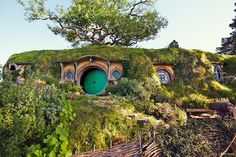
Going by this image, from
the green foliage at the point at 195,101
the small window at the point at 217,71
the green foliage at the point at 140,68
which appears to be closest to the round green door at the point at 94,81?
the green foliage at the point at 140,68

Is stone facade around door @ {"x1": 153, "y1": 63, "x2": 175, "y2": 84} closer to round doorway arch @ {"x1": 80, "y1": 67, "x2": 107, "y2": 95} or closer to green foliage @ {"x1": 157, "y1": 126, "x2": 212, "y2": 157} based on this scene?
round doorway arch @ {"x1": 80, "y1": 67, "x2": 107, "y2": 95}

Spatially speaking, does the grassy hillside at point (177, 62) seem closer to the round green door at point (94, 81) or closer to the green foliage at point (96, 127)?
the round green door at point (94, 81)

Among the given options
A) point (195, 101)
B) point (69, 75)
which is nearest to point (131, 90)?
point (195, 101)

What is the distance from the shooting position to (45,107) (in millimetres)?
9469

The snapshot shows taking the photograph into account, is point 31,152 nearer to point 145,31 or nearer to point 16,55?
point 16,55

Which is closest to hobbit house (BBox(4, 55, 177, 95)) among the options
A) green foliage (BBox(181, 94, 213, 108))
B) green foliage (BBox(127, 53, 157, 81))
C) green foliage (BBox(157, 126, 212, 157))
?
green foliage (BBox(127, 53, 157, 81))

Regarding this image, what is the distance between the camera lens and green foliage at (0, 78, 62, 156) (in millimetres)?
7973

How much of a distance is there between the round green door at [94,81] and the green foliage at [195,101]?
5346 mm

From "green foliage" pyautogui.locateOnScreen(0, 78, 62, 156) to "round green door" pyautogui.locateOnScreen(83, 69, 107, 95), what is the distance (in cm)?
1050

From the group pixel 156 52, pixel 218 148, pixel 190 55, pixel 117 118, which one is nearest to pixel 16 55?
pixel 156 52

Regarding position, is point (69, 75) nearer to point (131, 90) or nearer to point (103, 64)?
point (103, 64)

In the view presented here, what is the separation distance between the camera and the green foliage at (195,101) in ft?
58.5

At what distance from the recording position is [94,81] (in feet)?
68.5

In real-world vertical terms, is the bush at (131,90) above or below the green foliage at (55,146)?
above
